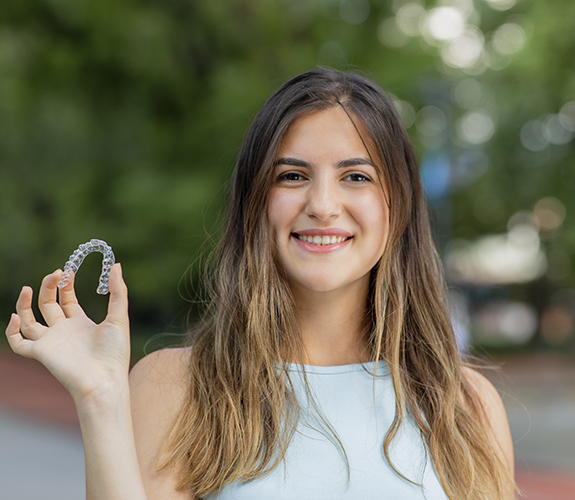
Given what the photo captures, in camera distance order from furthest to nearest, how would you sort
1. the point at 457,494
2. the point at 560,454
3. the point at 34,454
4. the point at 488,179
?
the point at 488,179 → the point at 560,454 → the point at 34,454 → the point at 457,494

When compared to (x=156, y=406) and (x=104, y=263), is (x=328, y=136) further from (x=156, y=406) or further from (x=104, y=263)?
(x=156, y=406)

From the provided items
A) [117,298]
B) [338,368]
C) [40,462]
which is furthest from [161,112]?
[117,298]

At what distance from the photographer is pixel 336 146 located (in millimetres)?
2033

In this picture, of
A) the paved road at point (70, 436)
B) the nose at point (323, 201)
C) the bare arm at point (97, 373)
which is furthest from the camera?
the paved road at point (70, 436)

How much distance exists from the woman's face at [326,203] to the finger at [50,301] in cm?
67

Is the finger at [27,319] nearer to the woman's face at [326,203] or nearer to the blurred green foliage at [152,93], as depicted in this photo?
the woman's face at [326,203]

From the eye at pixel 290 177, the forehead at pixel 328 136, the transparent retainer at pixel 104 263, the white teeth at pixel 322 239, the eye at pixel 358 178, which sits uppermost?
the forehead at pixel 328 136

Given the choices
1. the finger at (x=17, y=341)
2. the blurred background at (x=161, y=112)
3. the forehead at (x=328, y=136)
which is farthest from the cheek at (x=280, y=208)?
the blurred background at (x=161, y=112)

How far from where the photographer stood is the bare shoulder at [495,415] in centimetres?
218

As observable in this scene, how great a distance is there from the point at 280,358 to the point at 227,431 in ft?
0.99

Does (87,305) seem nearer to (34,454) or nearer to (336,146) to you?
(34,454)

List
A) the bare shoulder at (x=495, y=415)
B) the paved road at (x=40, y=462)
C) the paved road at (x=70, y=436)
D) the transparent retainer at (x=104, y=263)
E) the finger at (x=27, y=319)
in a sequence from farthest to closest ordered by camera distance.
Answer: the paved road at (x=70, y=436), the paved road at (x=40, y=462), the bare shoulder at (x=495, y=415), the transparent retainer at (x=104, y=263), the finger at (x=27, y=319)

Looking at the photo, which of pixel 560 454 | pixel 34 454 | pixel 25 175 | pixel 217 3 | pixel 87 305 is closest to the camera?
pixel 34 454

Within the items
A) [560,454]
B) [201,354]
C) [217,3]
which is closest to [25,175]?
[217,3]
